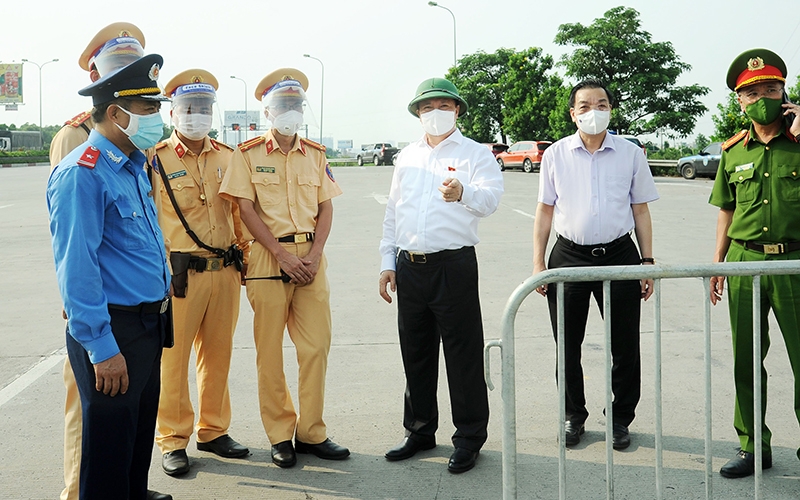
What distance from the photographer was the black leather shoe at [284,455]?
409 cm

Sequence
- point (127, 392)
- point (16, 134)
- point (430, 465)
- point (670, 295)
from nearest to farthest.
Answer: point (127, 392) < point (430, 465) < point (670, 295) < point (16, 134)

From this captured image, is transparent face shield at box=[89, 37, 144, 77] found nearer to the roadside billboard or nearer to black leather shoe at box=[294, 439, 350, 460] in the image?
black leather shoe at box=[294, 439, 350, 460]

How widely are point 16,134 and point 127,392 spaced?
7967 cm

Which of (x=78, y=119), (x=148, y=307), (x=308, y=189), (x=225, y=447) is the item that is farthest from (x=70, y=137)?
(x=225, y=447)

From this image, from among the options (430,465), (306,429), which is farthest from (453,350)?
(306,429)

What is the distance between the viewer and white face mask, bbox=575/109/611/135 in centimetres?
435

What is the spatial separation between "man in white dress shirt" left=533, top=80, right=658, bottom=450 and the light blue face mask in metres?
2.26

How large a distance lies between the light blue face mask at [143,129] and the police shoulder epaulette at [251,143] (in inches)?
41.3

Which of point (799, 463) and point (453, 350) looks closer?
point (799, 463)

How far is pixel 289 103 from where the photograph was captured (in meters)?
4.32

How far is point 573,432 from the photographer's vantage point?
14.2ft

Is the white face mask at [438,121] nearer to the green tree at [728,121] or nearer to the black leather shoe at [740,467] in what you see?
the black leather shoe at [740,467]

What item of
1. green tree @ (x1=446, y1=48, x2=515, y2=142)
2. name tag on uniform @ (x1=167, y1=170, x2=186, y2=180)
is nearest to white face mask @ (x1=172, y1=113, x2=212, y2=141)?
name tag on uniform @ (x1=167, y1=170, x2=186, y2=180)

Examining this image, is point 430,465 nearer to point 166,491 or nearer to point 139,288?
point 166,491
